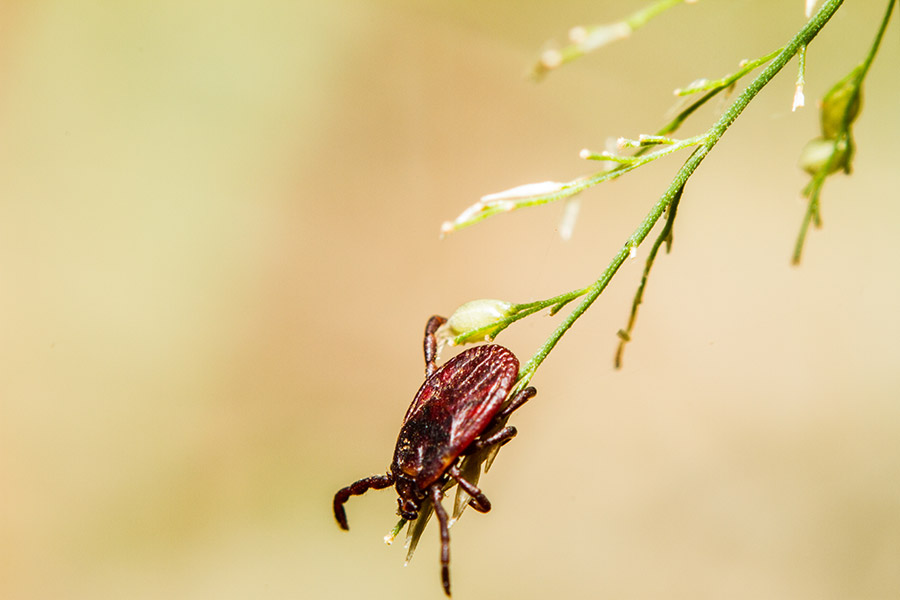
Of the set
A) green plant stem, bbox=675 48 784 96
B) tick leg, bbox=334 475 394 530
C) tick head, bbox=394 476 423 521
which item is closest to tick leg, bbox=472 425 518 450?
tick head, bbox=394 476 423 521

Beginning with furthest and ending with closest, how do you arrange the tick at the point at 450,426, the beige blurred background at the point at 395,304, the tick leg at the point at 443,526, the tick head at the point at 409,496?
the beige blurred background at the point at 395,304, the tick head at the point at 409,496, the tick leg at the point at 443,526, the tick at the point at 450,426

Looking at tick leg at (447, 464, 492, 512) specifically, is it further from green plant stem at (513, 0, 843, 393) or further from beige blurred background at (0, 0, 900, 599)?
beige blurred background at (0, 0, 900, 599)

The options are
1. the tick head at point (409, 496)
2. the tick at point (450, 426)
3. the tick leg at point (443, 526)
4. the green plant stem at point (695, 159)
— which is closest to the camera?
the green plant stem at point (695, 159)

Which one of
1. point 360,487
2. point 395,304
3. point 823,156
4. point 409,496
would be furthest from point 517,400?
point 395,304

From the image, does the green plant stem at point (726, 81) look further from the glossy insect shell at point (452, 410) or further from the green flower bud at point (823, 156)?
the glossy insect shell at point (452, 410)

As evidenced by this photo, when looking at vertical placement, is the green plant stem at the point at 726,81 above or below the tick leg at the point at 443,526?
above

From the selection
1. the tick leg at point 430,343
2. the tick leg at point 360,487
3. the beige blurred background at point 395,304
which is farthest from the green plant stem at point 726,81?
the beige blurred background at point 395,304

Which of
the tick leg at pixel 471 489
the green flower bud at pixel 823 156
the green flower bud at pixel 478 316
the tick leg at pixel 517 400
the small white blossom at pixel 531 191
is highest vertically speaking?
the green flower bud at pixel 823 156
